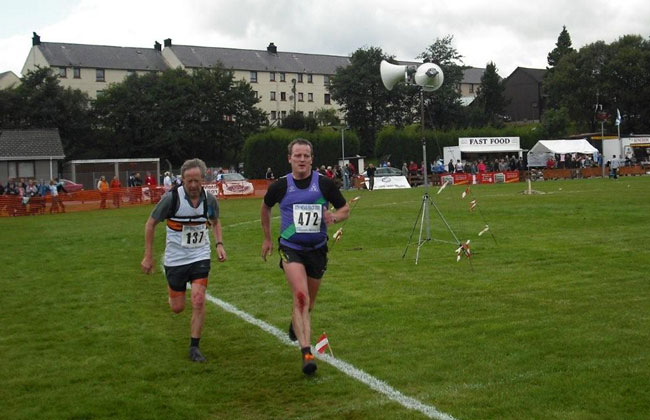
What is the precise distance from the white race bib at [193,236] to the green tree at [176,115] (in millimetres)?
77774

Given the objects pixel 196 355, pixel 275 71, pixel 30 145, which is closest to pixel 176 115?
pixel 30 145

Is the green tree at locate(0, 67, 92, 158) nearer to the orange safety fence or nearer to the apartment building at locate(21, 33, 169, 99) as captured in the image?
the apartment building at locate(21, 33, 169, 99)

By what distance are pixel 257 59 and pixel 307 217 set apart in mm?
109562

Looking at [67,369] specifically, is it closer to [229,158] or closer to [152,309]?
[152,309]

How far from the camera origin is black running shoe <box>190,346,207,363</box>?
287 inches

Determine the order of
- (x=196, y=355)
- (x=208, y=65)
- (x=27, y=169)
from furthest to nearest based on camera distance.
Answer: (x=208, y=65)
(x=27, y=169)
(x=196, y=355)

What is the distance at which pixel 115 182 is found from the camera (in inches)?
1829

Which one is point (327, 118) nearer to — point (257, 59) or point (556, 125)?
point (257, 59)

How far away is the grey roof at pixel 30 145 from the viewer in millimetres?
61312

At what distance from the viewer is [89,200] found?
42625 mm

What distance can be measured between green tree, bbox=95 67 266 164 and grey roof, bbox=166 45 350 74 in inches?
629

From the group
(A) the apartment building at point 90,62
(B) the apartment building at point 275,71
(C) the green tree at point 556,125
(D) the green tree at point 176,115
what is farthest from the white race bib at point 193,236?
(B) the apartment building at point 275,71

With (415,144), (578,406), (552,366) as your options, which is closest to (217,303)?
(552,366)

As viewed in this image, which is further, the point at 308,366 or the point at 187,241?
the point at 187,241
